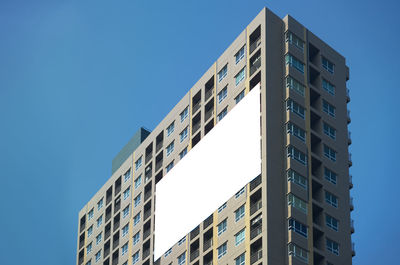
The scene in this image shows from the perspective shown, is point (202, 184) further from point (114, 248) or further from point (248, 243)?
point (114, 248)

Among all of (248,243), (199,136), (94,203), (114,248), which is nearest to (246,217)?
(248,243)

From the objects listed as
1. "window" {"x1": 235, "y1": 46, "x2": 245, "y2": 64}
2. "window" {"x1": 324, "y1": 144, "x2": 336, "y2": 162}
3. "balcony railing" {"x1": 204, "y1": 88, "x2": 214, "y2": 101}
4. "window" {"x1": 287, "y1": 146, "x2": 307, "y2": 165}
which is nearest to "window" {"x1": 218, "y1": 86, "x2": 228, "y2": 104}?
"balcony railing" {"x1": 204, "y1": 88, "x2": 214, "y2": 101}

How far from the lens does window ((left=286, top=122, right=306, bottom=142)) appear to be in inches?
4783

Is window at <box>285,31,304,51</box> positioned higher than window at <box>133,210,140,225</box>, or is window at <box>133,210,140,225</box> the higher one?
window at <box>285,31,304,51</box>

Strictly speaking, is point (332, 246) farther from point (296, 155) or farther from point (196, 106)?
point (196, 106)

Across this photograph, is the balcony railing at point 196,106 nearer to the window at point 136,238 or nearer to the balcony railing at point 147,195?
the balcony railing at point 147,195

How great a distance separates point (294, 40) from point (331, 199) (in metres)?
19.5

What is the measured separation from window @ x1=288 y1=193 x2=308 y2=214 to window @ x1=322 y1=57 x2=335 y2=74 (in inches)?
792

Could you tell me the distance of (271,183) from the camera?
11712 cm

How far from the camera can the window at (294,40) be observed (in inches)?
5032

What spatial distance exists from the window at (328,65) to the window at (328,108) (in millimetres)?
4813

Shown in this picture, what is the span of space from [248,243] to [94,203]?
53.1 metres

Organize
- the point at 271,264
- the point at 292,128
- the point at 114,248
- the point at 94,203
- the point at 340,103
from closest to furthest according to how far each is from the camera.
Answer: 1. the point at 271,264
2. the point at 292,128
3. the point at 340,103
4. the point at 114,248
5. the point at 94,203

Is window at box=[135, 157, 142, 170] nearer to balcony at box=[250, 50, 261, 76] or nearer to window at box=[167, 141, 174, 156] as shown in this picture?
window at box=[167, 141, 174, 156]
